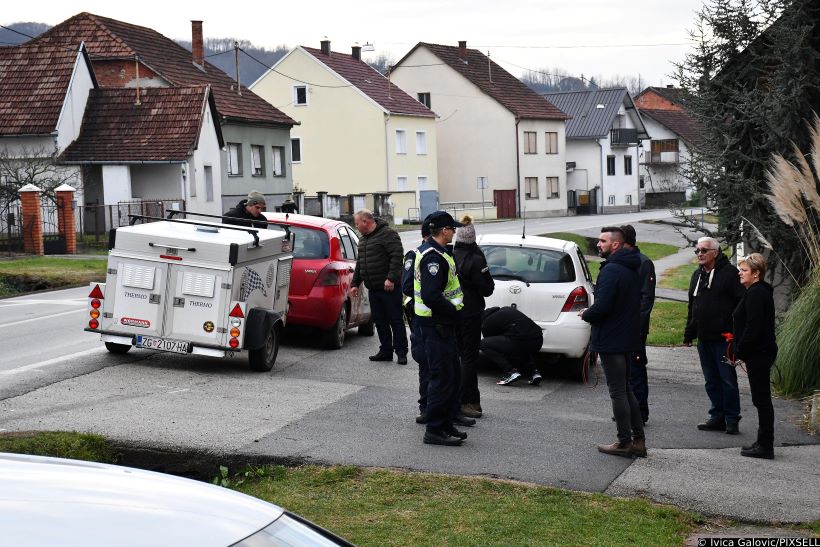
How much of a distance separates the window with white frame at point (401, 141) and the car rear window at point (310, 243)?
5173 centimetres

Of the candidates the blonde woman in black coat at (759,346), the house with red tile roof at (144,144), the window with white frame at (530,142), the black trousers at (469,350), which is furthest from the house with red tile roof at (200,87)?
the blonde woman in black coat at (759,346)

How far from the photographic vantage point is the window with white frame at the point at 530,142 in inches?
3027

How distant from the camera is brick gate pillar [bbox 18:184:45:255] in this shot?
33062mm

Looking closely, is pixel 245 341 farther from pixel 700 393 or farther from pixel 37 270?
pixel 37 270

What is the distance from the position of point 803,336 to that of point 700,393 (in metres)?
1.60

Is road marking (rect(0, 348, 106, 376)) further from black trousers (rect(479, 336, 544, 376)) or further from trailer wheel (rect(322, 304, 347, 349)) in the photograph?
black trousers (rect(479, 336, 544, 376))

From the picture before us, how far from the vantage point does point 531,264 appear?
13.6 meters

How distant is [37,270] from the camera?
92.5 feet

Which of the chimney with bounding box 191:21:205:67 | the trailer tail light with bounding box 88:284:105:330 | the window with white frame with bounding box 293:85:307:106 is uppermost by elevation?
the chimney with bounding box 191:21:205:67

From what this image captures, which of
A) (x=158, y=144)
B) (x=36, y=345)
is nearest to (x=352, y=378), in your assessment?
(x=36, y=345)

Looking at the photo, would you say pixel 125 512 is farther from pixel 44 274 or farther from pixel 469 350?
pixel 44 274

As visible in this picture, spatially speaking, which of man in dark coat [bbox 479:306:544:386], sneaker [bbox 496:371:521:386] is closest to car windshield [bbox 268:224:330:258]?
man in dark coat [bbox 479:306:544:386]

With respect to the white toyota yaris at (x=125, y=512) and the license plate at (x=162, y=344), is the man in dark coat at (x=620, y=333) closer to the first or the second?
the license plate at (x=162, y=344)

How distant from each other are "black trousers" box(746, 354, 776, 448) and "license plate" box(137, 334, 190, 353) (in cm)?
605
